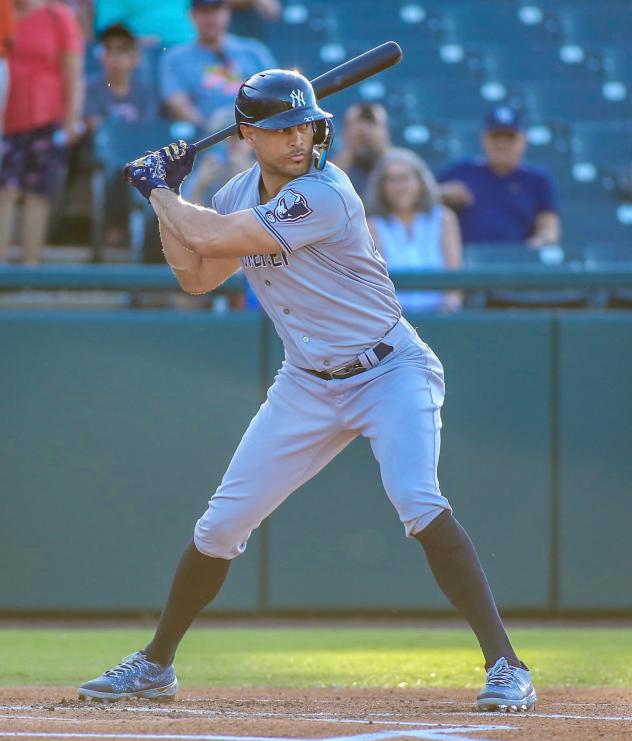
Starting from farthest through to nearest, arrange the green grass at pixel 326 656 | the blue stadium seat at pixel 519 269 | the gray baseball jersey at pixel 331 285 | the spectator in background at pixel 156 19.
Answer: the spectator in background at pixel 156 19, the blue stadium seat at pixel 519 269, the green grass at pixel 326 656, the gray baseball jersey at pixel 331 285

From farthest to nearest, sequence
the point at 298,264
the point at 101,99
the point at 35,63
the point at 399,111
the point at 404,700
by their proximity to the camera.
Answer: the point at 399,111 → the point at 101,99 → the point at 35,63 → the point at 404,700 → the point at 298,264

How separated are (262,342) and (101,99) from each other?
10.7ft

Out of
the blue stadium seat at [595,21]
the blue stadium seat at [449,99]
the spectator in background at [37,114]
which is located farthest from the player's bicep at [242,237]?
the blue stadium seat at [595,21]

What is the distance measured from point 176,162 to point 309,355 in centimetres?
66

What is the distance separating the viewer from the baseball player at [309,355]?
3557 millimetres

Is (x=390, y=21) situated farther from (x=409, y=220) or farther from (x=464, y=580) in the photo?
(x=464, y=580)

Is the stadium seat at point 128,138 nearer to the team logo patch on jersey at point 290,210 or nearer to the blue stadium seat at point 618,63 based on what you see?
the blue stadium seat at point 618,63

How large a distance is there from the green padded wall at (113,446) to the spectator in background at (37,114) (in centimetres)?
139

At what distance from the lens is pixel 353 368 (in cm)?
371

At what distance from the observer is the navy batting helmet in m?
3.52

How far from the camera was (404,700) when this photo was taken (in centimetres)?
392

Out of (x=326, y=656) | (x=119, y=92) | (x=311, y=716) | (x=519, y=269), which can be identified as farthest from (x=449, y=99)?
(x=311, y=716)

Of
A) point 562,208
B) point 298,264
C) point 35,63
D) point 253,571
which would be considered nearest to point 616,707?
point 298,264

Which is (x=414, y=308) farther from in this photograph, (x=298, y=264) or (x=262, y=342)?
(x=298, y=264)
